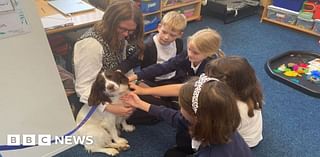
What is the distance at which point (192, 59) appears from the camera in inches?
65.8

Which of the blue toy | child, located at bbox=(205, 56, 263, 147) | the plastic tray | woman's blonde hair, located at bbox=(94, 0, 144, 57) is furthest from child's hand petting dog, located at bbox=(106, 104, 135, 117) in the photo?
the blue toy

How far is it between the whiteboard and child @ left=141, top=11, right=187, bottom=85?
0.63m

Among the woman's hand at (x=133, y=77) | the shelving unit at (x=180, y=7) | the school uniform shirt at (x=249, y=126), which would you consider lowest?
the school uniform shirt at (x=249, y=126)

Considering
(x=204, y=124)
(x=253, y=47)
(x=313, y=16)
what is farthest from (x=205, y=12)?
(x=204, y=124)

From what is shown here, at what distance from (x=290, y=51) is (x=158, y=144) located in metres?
1.81

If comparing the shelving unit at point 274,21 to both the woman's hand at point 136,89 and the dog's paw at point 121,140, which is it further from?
the dog's paw at point 121,140

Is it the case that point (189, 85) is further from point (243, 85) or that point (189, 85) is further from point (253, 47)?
point (253, 47)

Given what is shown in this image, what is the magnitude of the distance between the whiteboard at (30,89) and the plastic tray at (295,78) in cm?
179

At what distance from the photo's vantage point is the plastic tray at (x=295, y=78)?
7.61 ft

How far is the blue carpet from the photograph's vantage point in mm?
1767

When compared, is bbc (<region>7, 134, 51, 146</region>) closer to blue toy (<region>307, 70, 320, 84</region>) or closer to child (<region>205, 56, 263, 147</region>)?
child (<region>205, 56, 263, 147</region>)

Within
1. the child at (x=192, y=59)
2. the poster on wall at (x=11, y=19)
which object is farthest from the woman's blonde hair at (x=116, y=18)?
the poster on wall at (x=11, y=19)

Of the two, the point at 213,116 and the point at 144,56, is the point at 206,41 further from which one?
the point at 213,116

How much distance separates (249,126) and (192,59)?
1.64 feet
